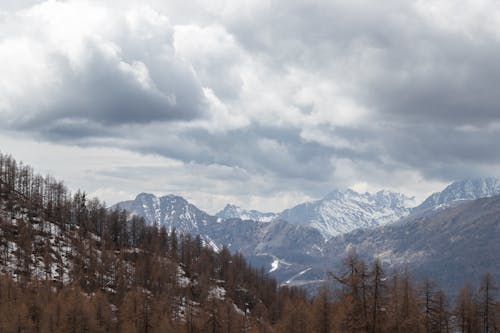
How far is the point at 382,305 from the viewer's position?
81.8m

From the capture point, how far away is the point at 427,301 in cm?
9875

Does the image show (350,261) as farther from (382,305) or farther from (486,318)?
(486,318)

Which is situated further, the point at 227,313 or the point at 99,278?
the point at 99,278

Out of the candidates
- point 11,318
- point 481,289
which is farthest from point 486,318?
point 11,318

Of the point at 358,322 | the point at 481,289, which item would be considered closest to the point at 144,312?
the point at 358,322

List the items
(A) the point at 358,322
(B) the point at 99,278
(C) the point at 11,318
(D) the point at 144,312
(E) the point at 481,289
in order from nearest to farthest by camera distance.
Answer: (A) the point at 358,322 < (E) the point at 481,289 < (C) the point at 11,318 < (D) the point at 144,312 < (B) the point at 99,278

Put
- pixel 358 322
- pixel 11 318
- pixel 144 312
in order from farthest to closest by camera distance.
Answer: pixel 144 312 < pixel 11 318 < pixel 358 322


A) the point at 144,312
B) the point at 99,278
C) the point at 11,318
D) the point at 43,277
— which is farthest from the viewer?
the point at 99,278

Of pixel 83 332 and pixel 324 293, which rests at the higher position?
pixel 324 293

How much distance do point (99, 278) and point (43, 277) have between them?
2243cm

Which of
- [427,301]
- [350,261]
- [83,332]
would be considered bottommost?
[83,332]

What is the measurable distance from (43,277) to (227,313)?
78.0 metres

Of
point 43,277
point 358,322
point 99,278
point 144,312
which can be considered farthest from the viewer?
point 99,278

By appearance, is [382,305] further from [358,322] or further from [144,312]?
[144,312]
